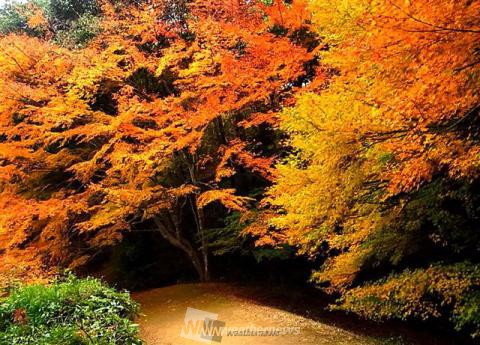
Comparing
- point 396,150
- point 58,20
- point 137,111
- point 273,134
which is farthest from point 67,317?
point 58,20

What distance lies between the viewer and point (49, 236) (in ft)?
38.1

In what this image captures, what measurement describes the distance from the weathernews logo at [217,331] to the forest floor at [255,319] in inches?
4.8

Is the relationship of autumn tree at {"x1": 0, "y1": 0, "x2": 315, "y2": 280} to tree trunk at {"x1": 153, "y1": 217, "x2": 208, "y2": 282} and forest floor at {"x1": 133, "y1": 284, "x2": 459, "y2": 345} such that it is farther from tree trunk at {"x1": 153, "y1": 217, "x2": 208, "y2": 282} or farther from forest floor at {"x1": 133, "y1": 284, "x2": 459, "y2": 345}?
forest floor at {"x1": 133, "y1": 284, "x2": 459, "y2": 345}

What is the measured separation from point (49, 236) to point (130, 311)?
708cm

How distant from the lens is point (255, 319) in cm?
846

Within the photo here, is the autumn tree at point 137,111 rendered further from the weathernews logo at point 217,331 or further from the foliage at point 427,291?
the foliage at point 427,291

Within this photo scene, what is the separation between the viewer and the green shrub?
15.0ft

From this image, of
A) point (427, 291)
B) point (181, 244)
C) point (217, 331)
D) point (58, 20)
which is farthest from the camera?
point (58, 20)

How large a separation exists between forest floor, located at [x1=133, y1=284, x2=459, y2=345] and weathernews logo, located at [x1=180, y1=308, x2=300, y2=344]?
12cm

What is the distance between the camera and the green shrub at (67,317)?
4.58m

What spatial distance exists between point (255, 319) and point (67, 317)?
4593 mm

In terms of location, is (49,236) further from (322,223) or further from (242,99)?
(322,223)

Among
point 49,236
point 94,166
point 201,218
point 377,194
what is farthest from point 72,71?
point 377,194

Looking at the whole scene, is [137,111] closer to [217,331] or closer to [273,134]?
[273,134]
